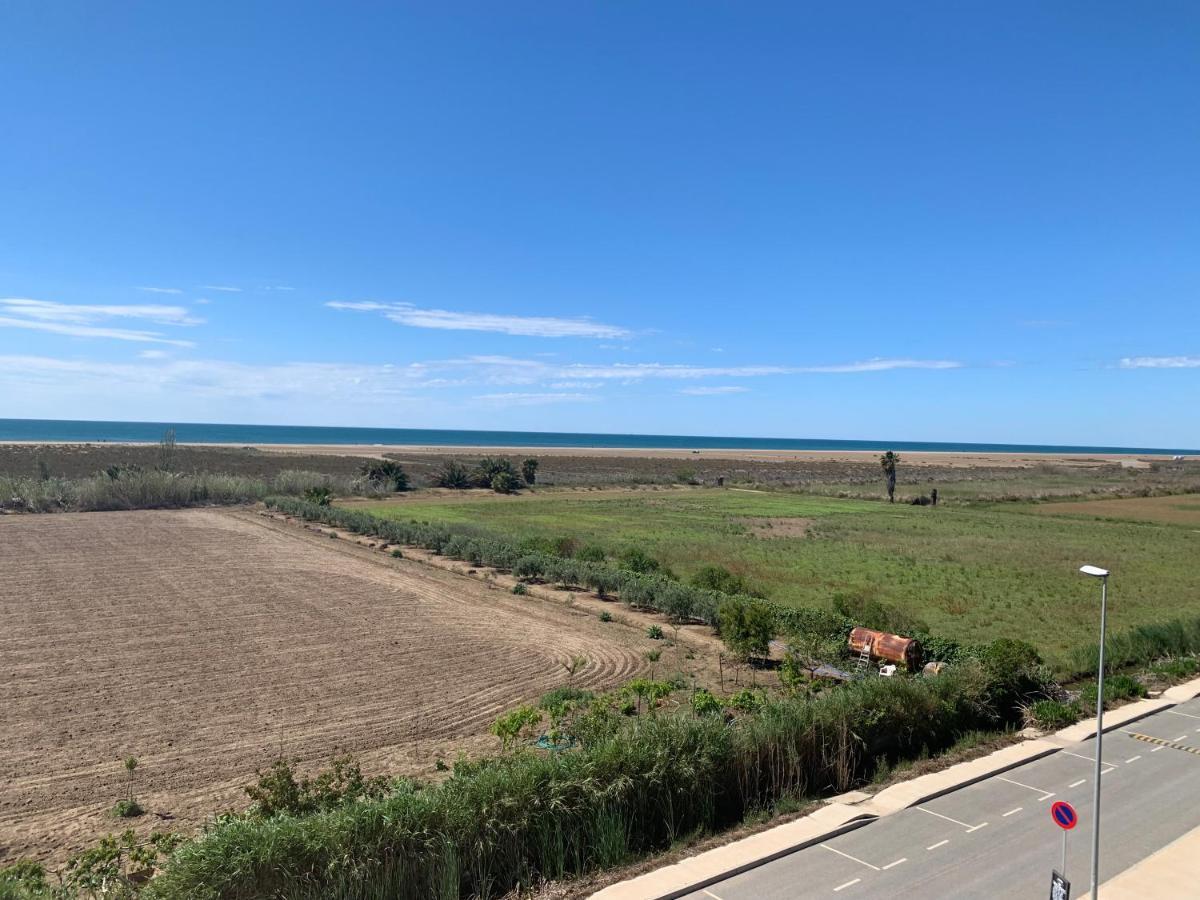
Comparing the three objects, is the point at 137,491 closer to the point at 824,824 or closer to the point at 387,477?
the point at 387,477

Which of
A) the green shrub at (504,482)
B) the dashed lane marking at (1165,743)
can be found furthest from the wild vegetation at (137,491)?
the dashed lane marking at (1165,743)

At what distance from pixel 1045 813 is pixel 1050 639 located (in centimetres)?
1448

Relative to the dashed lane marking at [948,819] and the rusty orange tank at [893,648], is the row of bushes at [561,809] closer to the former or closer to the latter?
the dashed lane marking at [948,819]

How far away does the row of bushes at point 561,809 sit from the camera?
26.3 feet

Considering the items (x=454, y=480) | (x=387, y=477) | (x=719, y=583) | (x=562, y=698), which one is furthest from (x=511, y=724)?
(x=454, y=480)

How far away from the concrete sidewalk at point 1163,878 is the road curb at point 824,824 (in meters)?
2.63

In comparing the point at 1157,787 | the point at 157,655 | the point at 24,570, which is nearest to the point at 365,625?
the point at 157,655

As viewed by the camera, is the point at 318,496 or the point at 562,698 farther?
the point at 318,496

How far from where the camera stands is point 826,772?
40.5 ft

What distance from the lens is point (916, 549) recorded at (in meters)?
43.4

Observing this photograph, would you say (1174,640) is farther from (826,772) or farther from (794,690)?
(826,772)

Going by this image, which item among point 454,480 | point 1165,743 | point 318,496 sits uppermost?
point 454,480

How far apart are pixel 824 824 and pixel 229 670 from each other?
14.3 m

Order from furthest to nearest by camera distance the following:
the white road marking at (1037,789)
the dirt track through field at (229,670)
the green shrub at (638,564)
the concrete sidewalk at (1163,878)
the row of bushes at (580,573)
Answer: the green shrub at (638,564) → the row of bushes at (580,573) → the dirt track through field at (229,670) → the white road marking at (1037,789) → the concrete sidewalk at (1163,878)
